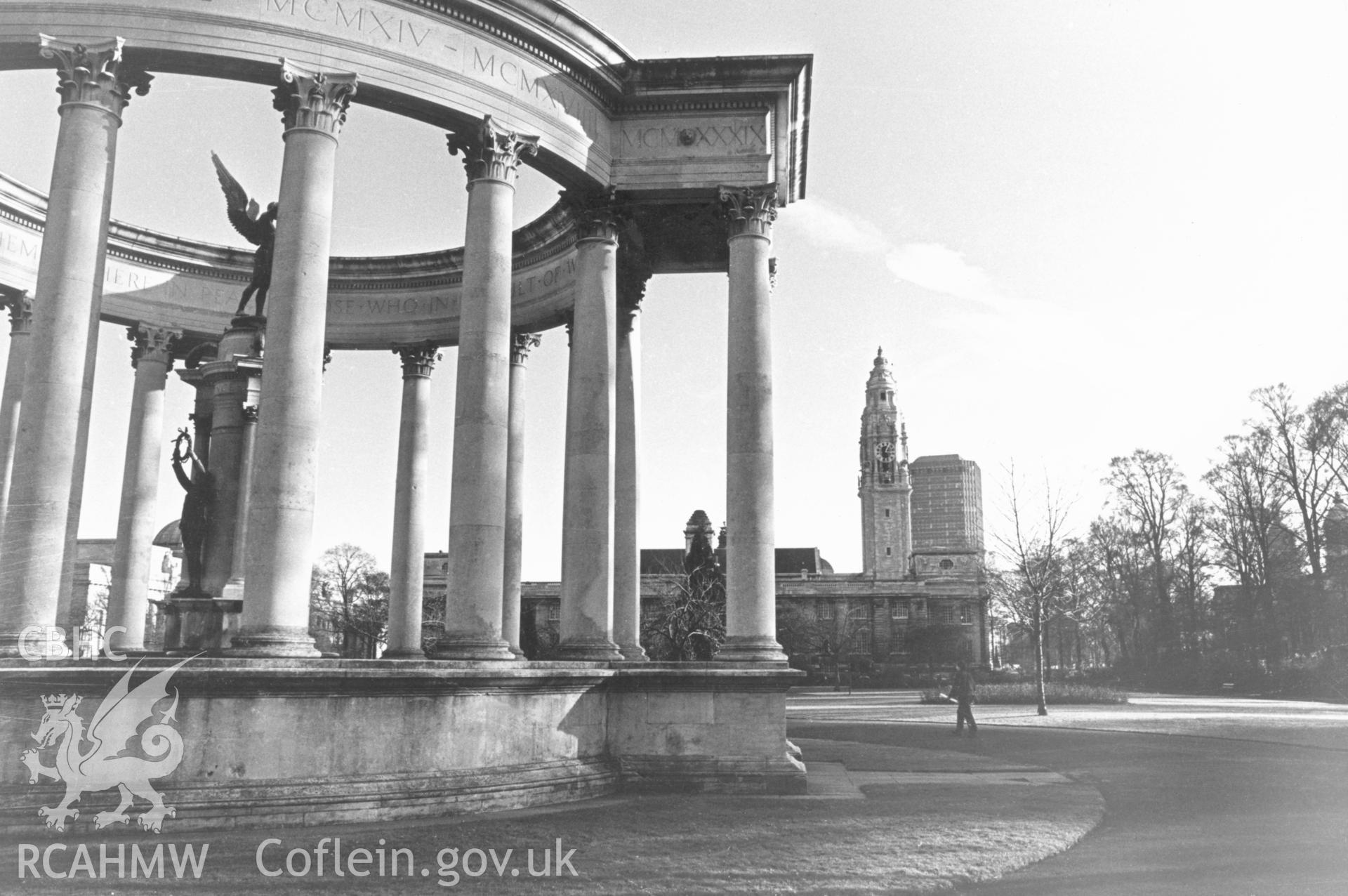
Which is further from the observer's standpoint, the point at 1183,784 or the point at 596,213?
the point at 596,213

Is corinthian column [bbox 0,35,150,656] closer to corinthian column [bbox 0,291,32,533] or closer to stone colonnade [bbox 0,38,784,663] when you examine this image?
stone colonnade [bbox 0,38,784,663]

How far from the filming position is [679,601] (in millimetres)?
64625

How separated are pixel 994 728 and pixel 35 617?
37224 millimetres

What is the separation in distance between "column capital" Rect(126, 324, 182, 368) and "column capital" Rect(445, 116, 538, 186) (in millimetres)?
17633

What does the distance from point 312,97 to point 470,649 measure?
1223 centimetres

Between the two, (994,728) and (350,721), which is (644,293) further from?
(994,728)

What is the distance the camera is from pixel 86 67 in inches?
828

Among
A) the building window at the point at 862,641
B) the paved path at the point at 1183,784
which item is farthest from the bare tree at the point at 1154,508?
the building window at the point at 862,641

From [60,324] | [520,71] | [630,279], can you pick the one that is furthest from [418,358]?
[60,324]

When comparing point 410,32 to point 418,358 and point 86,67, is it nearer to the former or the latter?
point 86,67

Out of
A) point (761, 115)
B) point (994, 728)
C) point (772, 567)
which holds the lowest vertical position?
point (994, 728)

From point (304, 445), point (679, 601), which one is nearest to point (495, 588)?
point (304, 445)

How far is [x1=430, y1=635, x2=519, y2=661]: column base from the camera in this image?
72.8 feet

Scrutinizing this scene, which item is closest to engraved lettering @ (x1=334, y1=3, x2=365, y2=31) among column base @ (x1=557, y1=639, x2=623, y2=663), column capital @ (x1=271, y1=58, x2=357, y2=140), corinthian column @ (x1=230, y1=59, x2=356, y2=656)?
column capital @ (x1=271, y1=58, x2=357, y2=140)
